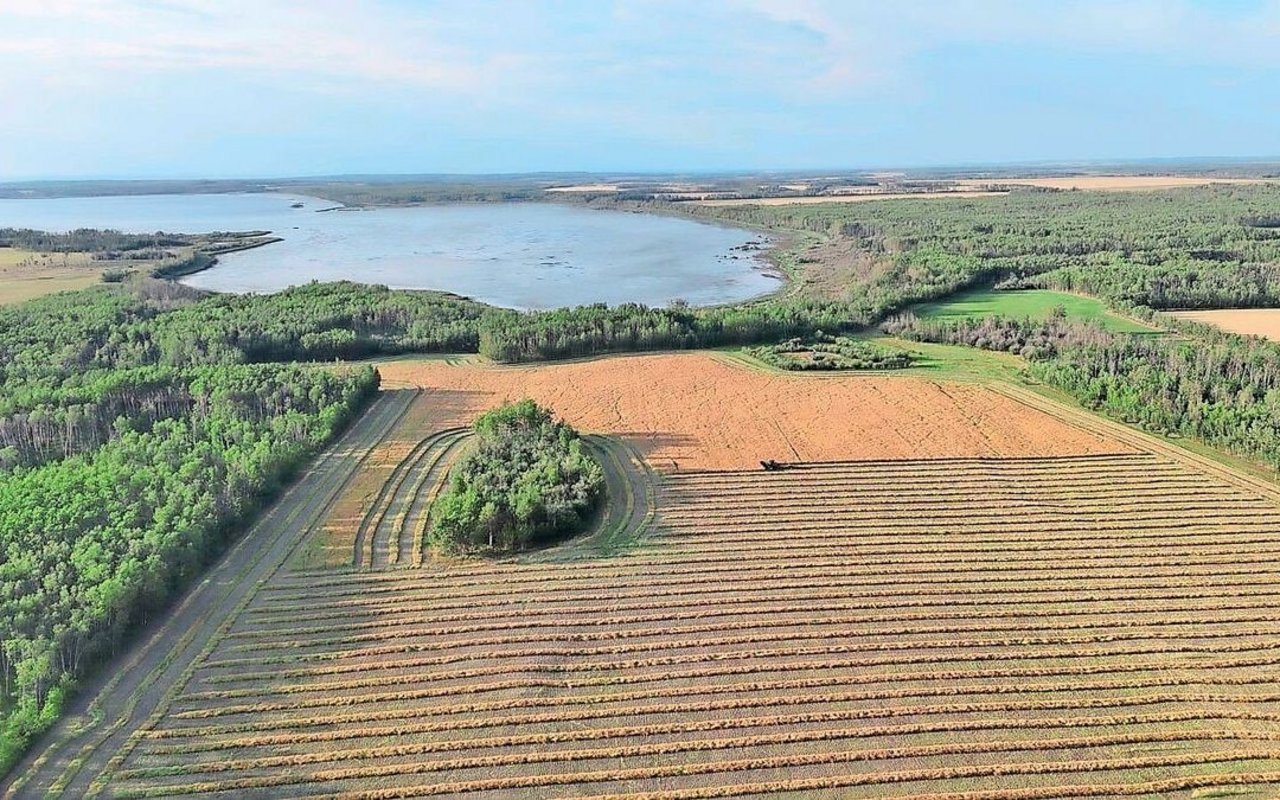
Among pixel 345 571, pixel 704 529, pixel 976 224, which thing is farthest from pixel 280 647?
pixel 976 224

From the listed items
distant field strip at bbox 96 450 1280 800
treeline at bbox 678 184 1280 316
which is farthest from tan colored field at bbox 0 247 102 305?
treeline at bbox 678 184 1280 316

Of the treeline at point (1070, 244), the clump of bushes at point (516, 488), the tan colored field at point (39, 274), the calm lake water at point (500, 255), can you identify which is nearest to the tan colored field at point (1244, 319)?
the treeline at point (1070, 244)

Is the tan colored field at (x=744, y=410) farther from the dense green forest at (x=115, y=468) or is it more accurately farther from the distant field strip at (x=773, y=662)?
the dense green forest at (x=115, y=468)

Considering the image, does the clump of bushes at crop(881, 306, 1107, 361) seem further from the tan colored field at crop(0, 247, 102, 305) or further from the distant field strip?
the tan colored field at crop(0, 247, 102, 305)

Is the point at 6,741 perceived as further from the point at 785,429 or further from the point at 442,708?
the point at 785,429

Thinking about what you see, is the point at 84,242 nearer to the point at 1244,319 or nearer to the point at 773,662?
the point at 773,662

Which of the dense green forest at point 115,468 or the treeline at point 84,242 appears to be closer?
the dense green forest at point 115,468

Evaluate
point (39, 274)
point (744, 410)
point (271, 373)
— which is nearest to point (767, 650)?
point (744, 410)
